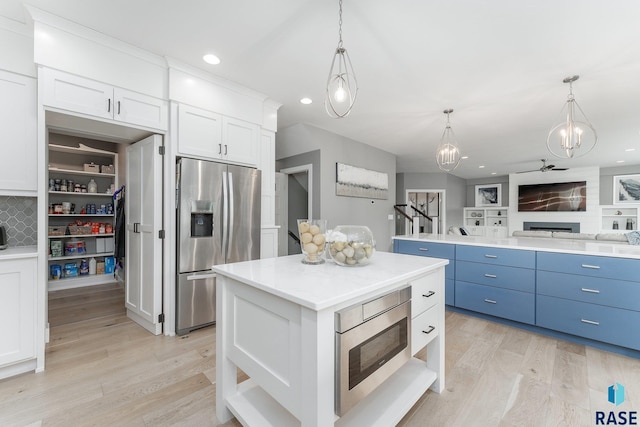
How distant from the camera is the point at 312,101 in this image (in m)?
3.31

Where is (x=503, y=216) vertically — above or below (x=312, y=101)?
below

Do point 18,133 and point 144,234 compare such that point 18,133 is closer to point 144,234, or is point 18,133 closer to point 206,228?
point 144,234

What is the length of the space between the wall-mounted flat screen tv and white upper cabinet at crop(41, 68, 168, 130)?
31.8 ft

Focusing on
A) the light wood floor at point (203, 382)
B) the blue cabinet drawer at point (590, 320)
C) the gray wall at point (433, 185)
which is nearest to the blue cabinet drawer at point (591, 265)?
the blue cabinet drawer at point (590, 320)

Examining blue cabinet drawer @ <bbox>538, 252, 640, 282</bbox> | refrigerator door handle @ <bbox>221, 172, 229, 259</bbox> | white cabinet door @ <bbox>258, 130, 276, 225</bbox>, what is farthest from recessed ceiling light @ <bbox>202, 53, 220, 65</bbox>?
blue cabinet drawer @ <bbox>538, 252, 640, 282</bbox>

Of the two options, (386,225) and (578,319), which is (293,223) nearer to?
(386,225)

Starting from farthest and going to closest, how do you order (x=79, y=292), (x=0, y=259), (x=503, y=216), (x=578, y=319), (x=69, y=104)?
(x=503, y=216), (x=79, y=292), (x=578, y=319), (x=69, y=104), (x=0, y=259)

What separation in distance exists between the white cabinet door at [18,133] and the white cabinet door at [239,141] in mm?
1432

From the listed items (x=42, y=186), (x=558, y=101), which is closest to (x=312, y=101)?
(x=42, y=186)

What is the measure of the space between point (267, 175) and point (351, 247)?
83.0 inches

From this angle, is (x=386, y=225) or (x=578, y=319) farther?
(x=386, y=225)

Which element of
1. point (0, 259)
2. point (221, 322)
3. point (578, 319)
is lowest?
point (578, 319)

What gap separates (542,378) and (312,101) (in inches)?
133

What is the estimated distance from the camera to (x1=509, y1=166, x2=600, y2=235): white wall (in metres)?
7.25
